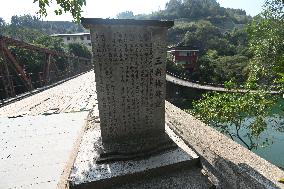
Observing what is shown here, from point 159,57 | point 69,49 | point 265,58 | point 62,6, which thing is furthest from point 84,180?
point 69,49

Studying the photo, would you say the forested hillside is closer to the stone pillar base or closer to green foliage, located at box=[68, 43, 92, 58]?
the stone pillar base

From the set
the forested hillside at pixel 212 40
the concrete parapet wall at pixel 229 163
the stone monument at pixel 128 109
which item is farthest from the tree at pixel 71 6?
the forested hillside at pixel 212 40

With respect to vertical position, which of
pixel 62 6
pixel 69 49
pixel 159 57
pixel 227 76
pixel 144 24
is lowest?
pixel 227 76

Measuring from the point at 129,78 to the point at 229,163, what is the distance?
5.66 ft

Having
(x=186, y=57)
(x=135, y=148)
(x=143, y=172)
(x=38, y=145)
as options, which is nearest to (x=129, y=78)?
(x=135, y=148)

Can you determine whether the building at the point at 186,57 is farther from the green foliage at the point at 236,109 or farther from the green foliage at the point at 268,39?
the green foliage at the point at 236,109

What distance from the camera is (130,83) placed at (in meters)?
3.50

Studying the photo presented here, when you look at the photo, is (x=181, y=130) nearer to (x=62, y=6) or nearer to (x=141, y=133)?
(x=141, y=133)

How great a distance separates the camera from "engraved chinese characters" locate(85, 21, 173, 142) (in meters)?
3.28

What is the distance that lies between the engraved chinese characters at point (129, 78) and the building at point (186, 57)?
36020mm

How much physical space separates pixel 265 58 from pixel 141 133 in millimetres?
16933

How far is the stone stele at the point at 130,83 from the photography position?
327 centimetres

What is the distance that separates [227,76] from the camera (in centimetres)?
3434

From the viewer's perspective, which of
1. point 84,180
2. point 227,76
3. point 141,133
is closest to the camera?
point 84,180
